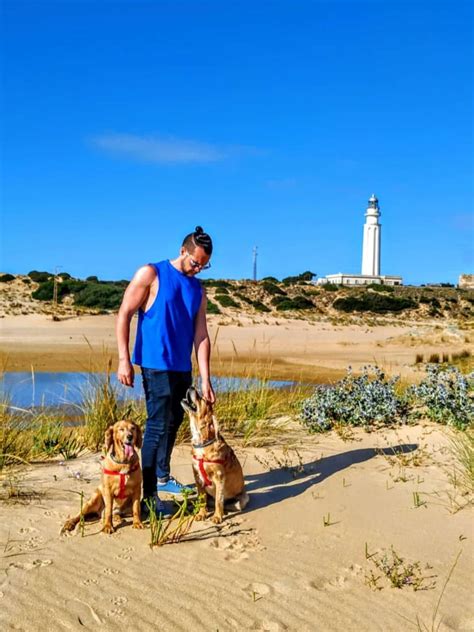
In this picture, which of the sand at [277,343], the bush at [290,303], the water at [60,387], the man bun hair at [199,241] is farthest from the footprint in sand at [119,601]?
the bush at [290,303]

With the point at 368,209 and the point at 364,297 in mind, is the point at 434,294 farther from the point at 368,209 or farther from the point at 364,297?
the point at 368,209

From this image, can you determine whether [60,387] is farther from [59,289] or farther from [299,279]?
[299,279]

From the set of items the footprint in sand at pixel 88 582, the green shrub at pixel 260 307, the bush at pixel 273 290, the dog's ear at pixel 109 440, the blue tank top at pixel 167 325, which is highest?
the bush at pixel 273 290

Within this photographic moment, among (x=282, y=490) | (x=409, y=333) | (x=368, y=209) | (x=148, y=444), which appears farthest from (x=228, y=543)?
(x=368, y=209)

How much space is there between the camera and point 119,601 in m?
3.56

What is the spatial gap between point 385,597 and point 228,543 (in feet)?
3.65

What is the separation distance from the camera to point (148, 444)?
4.80m

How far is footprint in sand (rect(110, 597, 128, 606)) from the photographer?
3546 mm

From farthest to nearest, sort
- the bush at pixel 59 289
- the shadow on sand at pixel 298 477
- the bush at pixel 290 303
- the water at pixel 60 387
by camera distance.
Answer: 1. the bush at pixel 290 303
2. the bush at pixel 59 289
3. the water at pixel 60 387
4. the shadow on sand at pixel 298 477

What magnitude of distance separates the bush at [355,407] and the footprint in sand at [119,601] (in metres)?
4.50

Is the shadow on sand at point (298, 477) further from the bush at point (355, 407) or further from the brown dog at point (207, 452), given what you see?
the bush at point (355, 407)

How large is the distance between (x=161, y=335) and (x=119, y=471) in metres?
1.00

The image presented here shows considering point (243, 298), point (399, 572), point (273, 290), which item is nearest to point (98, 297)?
point (243, 298)

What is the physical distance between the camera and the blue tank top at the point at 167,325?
15.5 feet
